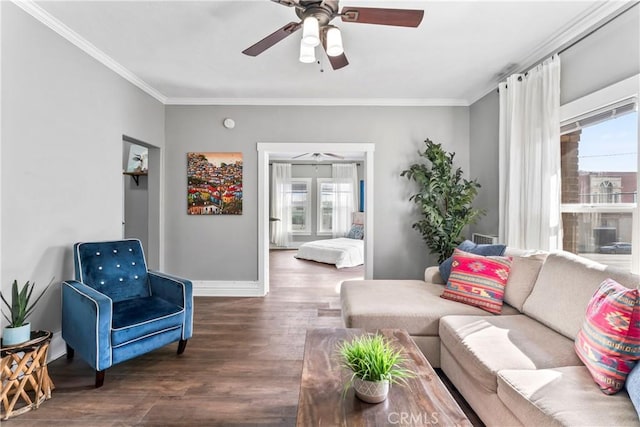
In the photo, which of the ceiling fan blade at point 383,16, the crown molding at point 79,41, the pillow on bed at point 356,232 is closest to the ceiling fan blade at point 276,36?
the ceiling fan blade at point 383,16

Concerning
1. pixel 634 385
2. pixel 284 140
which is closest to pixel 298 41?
pixel 284 140

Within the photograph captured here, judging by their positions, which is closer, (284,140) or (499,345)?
(499,345)

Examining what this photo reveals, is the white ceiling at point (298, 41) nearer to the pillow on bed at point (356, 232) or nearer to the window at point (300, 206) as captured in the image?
the pillow on bed at point (356, 232)

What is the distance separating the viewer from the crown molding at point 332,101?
411 centimetres

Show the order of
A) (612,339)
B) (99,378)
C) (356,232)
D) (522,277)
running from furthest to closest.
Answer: (356,232)
(522,277)
(99,378)
(612,339)

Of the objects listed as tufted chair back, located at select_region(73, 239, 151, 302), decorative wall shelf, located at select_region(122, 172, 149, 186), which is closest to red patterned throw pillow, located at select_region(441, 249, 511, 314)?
tufted chair back, located at select_region(73, 239, 151, 302)

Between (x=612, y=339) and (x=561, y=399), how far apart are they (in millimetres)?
393

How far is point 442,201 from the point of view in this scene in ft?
12.9

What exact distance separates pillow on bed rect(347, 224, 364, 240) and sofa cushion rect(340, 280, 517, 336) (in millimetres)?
4983

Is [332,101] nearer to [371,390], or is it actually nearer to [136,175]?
[136,175]

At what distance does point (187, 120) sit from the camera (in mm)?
4203

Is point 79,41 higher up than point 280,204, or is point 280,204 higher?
point 79,41

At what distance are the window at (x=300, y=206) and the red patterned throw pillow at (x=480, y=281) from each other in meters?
6.41

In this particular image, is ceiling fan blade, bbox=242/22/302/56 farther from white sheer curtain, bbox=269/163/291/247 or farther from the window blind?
white sheer curtain, bbox=269/163/291/247
